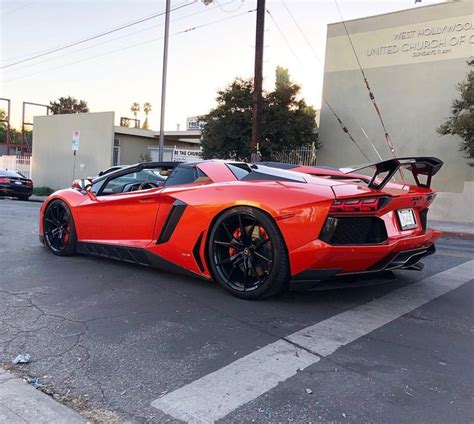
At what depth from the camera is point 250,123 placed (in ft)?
56.6

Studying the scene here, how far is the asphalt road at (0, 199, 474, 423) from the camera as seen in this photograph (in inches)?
99.6

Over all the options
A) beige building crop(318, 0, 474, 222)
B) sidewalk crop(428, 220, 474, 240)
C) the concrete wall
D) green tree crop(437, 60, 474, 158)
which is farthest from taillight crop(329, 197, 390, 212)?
the concrete wall

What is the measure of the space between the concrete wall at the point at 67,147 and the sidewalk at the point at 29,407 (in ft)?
72.3

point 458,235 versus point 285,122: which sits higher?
point 285,122

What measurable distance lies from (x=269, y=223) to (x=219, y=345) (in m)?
1.14

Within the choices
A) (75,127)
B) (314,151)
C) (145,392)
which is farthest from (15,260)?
(75,127)

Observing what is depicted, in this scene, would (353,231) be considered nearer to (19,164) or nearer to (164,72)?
(164,72)

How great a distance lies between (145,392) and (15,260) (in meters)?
3.87

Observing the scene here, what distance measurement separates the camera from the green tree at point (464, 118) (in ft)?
43.3

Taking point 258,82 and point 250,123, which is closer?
point 258,82

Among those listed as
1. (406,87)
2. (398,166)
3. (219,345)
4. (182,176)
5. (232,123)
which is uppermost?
(406,87)

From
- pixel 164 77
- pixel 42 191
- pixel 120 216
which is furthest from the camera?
pixel 42 191

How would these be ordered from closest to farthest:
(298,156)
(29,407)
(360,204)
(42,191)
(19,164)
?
(29,407) < (360,204) < (298,156) < (42,191) < (19,164)

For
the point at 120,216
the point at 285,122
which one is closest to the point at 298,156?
the point at 285,122
